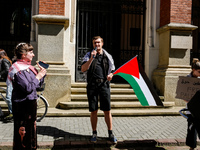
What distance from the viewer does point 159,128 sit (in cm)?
538

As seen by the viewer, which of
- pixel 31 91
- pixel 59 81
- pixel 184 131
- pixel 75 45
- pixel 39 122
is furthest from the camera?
pixel 75 45

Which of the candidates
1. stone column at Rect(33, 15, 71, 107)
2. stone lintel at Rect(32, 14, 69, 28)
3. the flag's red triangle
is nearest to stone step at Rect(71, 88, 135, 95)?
stone column at Rect(33, 15, 71, 107)

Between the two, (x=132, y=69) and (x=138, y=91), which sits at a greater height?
(x=132, y=69)

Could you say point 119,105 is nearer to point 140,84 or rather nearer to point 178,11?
point 140,84

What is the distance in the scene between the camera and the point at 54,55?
727 centimetres

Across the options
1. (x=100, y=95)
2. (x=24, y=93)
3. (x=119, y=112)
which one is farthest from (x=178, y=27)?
(x=24, y=93)

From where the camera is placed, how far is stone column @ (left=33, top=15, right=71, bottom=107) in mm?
6980

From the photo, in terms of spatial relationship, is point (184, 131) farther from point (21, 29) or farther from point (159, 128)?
point (21, 29)

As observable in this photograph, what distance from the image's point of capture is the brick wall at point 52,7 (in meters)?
7.16

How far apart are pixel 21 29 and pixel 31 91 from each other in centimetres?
748

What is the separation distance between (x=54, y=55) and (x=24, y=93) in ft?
14.3

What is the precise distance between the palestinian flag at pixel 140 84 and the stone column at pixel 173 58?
3739 millimetres

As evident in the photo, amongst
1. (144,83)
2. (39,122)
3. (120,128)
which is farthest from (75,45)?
(144,83)

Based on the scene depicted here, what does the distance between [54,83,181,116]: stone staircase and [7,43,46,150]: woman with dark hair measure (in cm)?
326
